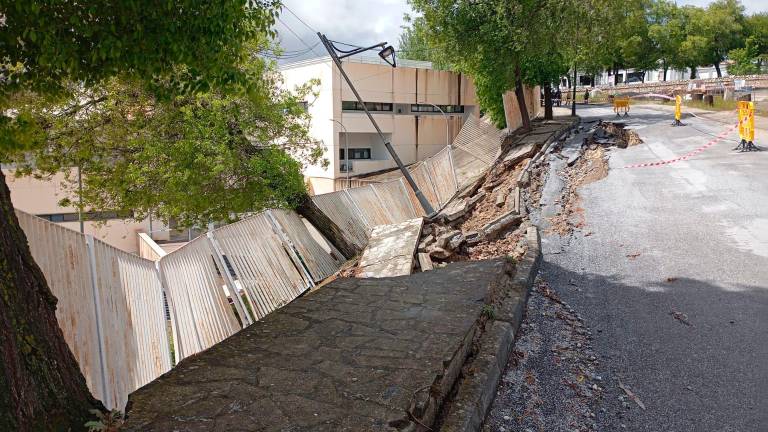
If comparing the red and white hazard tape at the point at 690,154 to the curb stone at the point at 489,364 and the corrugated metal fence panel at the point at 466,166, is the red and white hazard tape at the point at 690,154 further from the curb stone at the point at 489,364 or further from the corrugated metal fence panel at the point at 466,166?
the curb stone at the point at 489,364

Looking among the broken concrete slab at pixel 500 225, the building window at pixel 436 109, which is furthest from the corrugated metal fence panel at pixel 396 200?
the building window at pixel 436 109

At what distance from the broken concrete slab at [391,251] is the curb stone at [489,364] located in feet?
5.17

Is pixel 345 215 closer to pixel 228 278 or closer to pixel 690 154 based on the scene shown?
pixel 228 278

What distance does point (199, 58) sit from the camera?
4660 millimetres

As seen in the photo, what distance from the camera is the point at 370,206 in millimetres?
14641

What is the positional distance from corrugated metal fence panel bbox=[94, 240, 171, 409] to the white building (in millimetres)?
24177

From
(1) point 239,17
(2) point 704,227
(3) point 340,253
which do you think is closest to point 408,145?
(3) point 340,253

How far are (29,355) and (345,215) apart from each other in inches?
418

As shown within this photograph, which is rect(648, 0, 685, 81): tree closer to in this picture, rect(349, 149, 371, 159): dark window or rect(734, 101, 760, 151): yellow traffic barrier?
rect(349, 149, 371, 159): dark window

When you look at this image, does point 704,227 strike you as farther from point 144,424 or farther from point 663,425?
point 144,424

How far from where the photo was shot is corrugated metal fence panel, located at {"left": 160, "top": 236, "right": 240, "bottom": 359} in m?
5.94

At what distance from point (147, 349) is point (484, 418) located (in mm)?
3274

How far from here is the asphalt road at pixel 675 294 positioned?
13.1ft

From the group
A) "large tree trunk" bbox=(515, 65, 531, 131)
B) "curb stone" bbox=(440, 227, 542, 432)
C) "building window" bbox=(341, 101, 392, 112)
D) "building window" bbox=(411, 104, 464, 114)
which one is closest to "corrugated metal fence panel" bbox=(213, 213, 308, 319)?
"curb stone" bbox=(440, 227, 542, 432)
